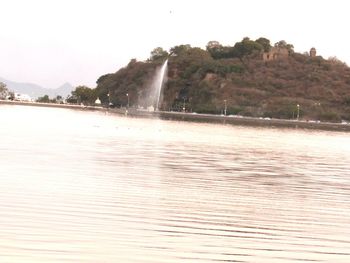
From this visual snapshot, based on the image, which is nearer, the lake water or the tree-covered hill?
the lake water

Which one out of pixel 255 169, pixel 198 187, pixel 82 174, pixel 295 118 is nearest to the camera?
pixel 198 187

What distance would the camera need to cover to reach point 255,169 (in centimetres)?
2277

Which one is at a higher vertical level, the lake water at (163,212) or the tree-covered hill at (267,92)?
the tree-covered hill at (267,92)

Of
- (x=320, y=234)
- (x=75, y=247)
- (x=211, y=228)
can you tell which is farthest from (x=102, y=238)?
(x=320, y=234)

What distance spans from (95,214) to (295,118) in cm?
15614

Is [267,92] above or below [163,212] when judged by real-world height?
above

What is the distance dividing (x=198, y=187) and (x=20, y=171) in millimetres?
4817

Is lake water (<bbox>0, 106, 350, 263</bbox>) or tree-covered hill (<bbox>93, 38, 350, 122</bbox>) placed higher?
tree-covered hill (<bbox>93, 38, 350, 122</bbox>)

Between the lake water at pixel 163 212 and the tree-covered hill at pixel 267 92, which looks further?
the tree-covered hill at pixel 267 92

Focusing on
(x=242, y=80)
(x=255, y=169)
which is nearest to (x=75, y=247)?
(x=255, y=169)

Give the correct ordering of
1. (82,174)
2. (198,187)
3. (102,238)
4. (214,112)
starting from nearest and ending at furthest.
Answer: (102,238) < (198,187) < (82,174) < (214,112)

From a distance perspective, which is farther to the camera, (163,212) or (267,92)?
(267,92)

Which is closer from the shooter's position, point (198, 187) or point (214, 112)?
point (198, 187)

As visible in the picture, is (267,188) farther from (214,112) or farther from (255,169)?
(214,112)
